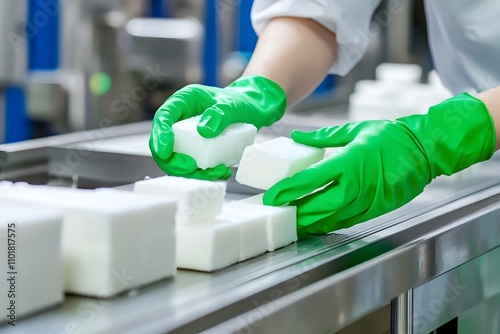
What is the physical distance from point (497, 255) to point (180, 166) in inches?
23.6

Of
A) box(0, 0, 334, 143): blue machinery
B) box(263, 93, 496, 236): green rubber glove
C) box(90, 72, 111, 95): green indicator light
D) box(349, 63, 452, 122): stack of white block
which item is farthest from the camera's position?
box(90, 72, 111, 95): green indicator light

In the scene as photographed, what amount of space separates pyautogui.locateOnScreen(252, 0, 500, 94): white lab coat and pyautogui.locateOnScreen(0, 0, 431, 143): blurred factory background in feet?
4.60

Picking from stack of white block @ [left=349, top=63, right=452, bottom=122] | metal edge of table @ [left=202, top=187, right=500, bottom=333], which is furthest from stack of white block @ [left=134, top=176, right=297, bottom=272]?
stack of white block @ [left=349, top=63, right=452, bottom=122]

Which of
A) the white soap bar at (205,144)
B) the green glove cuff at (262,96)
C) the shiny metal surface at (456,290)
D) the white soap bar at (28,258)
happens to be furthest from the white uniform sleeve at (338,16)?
the white soap bar at (28,258)

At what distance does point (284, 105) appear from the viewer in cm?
176

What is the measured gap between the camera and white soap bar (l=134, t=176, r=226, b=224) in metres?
1.06

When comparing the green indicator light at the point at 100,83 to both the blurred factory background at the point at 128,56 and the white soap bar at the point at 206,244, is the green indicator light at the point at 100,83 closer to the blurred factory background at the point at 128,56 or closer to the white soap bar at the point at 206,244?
the blurred factory background at the point at 128,56

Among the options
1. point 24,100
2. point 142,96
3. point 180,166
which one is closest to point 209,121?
point 180,166

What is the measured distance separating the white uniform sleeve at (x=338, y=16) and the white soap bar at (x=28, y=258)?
112 centimetres

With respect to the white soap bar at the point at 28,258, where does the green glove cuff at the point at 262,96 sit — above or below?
above

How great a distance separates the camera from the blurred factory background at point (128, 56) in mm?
3928

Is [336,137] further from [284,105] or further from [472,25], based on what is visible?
[472,25]

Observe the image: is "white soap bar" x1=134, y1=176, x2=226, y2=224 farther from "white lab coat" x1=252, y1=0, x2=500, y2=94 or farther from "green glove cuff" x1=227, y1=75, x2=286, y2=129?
"white lab coat" x1=252, y1=0, x2=500, y2=94

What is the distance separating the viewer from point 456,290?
1.37 m
